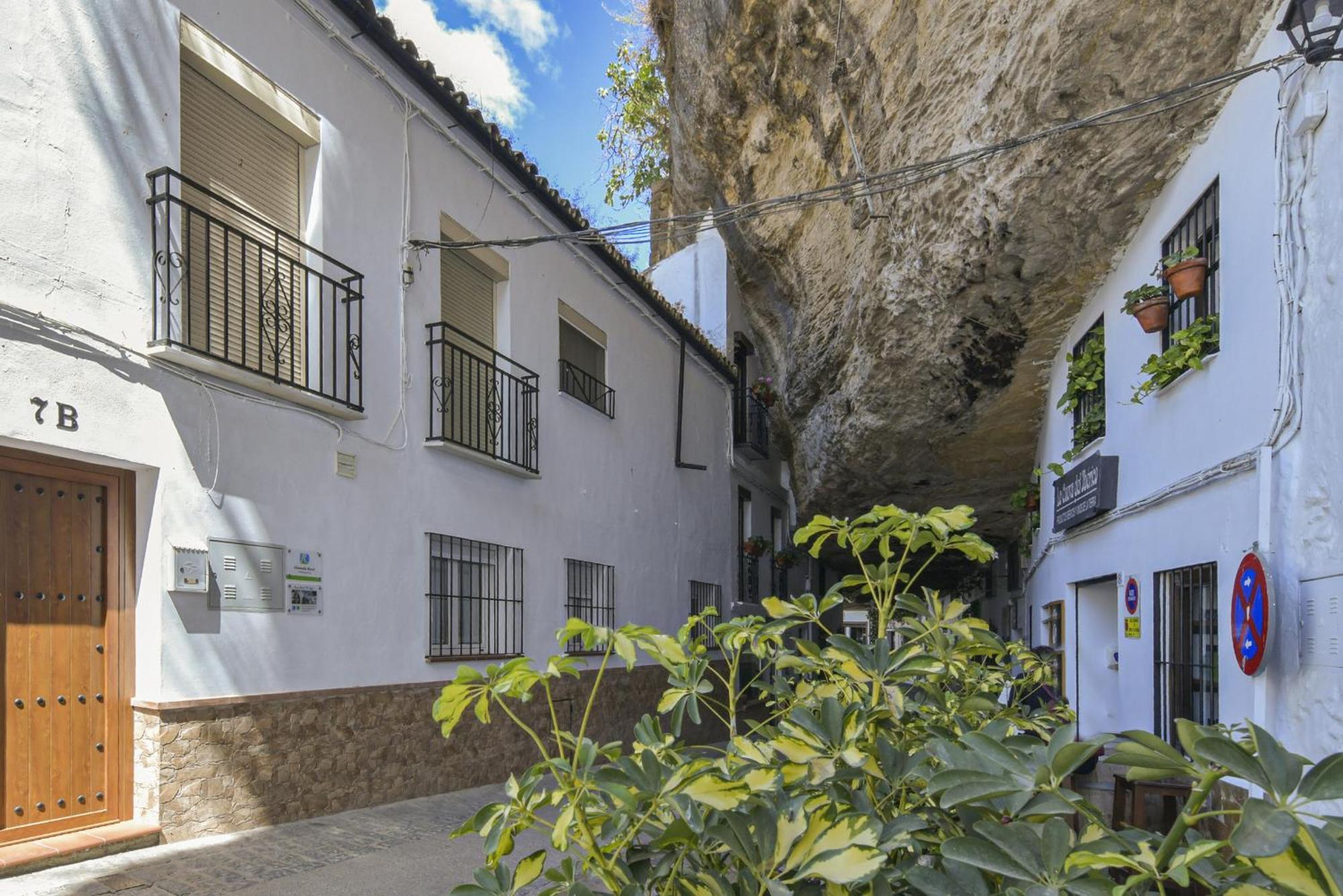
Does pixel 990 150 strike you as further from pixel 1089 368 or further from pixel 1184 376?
pixel 1089 368

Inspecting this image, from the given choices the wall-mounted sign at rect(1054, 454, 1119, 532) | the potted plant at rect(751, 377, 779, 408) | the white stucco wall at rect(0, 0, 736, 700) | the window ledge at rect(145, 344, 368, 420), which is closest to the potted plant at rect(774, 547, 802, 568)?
the potted plant at rect(751, 377, 779, 408)

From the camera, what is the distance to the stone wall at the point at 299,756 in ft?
15.5

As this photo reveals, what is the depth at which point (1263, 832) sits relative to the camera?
94cm

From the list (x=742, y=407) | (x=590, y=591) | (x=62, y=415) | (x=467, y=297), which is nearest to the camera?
(x=62, y=415)

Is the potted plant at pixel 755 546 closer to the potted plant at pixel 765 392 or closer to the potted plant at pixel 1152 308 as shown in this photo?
the potted plant at pixel 765 392

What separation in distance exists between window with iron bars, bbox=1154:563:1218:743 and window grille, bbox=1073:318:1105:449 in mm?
1847

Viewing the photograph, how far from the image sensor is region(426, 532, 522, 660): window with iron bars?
290 inches

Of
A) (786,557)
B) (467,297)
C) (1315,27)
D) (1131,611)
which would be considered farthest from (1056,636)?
(786,557)

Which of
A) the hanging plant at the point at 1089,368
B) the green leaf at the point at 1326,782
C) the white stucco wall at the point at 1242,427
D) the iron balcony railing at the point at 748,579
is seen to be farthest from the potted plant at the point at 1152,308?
the iron balcony railing at the point at 748,579

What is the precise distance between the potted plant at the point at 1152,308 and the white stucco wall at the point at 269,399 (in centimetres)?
Result: 539

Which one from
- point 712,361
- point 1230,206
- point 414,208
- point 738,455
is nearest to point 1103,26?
point 1230,206

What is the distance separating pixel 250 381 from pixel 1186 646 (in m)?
6.02

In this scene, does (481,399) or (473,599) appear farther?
(481,399)

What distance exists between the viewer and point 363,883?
448 cm
